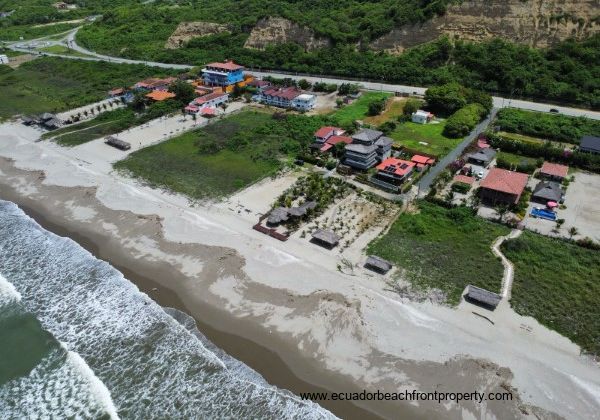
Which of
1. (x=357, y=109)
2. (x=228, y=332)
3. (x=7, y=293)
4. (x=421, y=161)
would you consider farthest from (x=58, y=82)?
(x=228, y=332)

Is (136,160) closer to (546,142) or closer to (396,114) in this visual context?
(396,114)

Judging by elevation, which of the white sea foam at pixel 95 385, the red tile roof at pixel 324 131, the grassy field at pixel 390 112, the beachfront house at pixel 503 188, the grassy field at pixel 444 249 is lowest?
the white sea foam at pixel 95 385

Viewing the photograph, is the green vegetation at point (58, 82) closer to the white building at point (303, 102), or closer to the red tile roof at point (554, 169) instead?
the white building at point (303, 102)

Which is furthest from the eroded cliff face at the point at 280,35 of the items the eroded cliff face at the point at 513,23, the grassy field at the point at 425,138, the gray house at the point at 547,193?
the gray house at the point at 547,193

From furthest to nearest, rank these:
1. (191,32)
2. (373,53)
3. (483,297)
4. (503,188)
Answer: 1. (191,32)
2. (373,53)
3. (503,188)
4. (483,297)

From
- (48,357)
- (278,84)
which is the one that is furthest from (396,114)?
A: (48,357)

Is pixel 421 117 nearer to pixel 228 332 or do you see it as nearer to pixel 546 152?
pixel 546 152
